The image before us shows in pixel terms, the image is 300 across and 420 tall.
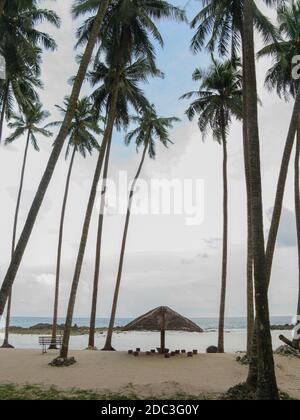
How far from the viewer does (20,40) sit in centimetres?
1997

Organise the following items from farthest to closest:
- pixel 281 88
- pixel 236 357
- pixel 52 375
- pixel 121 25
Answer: pixel 281 88 → pixel 121 25 → pixel 236 357 → pixel 52 375

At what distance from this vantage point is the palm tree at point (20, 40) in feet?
63.0

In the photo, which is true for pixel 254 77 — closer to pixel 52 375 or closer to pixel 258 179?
pixel 258 179

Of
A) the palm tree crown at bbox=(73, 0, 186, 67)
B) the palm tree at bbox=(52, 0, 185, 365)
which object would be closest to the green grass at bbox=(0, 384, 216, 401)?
the palm tree at bbox=(52, 0, 185, 365)

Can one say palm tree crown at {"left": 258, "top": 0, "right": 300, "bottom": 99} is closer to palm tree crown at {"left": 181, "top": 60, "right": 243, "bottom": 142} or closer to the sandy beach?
palm tree crown at {"left": 181, "top": 60, "right": 243, "bottom": 142}

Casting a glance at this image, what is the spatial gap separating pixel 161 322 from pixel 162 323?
6 centimetres

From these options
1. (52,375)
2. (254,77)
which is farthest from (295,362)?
(254,77)

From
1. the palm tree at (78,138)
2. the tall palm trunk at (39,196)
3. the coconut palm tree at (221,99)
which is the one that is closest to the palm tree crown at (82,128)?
the palm tree at (78,138)

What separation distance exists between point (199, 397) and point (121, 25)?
15934 millimetres

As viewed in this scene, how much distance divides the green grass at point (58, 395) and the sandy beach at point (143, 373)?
39 cm

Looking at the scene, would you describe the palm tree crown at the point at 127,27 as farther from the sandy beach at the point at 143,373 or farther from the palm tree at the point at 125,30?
the sandy beach at the point at 143,373

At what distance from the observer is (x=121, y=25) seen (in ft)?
63.9

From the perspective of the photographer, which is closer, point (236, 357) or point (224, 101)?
point (236, 357)

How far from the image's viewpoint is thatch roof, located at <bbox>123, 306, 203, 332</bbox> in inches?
725
